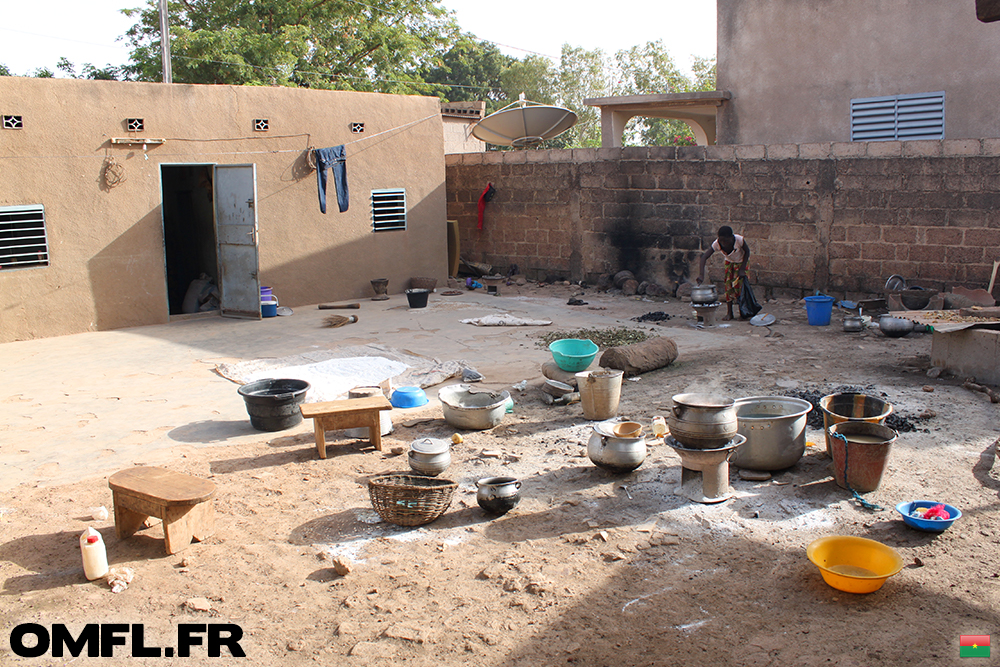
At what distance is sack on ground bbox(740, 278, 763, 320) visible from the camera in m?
11.0

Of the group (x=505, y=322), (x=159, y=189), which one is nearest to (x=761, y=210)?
(x=505, y=322)

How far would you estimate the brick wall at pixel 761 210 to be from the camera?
34.5ft

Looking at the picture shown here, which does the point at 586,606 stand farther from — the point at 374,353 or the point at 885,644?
the point at 374,353

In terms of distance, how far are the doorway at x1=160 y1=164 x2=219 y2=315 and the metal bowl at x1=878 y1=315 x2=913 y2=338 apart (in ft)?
32.8

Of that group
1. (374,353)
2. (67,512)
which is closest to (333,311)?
(374,353)

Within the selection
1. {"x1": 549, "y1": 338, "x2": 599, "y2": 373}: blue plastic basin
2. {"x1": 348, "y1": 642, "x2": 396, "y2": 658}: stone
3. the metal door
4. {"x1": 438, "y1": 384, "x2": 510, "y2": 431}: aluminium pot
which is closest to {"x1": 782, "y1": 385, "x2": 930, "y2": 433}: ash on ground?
{"x1": 549, "y1": 338, "x2": 599, "y2": 373}: blue plastic basin

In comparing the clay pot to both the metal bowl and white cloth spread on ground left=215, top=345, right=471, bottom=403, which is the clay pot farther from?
the metal bowl

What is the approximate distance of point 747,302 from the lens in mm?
11016

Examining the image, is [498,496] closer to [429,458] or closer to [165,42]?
[429,458]

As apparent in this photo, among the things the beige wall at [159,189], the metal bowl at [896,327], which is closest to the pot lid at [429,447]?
the metal bowl at [896,327]

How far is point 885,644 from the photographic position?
11.6 feet

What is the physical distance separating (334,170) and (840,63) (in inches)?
353

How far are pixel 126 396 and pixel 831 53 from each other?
12.8m

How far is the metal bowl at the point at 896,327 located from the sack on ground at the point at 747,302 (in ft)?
5.99
